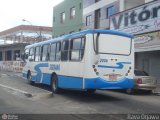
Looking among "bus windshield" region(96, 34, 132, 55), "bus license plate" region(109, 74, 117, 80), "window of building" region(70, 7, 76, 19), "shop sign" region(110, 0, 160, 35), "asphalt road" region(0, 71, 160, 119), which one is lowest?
"asphalt road" region(0, 71, 160, 119)

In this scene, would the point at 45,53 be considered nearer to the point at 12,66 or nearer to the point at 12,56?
the point at 12,66

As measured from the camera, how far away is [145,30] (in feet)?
88.1

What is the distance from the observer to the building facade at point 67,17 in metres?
48.2

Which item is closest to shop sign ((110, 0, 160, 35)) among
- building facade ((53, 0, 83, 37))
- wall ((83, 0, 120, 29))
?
wall ((83, 0, 120, 29))

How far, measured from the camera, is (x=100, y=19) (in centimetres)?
4184

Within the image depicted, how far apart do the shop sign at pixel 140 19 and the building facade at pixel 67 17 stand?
1718 cm

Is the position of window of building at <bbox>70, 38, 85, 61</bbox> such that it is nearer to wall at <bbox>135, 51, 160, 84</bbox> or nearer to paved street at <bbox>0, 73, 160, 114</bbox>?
paved street at <bbox>0, 73, 160, 114</bbox>

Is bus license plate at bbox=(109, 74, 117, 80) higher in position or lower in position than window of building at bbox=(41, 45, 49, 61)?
lower

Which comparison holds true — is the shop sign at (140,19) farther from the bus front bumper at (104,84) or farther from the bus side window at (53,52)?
the bus front bumper at (104,84)

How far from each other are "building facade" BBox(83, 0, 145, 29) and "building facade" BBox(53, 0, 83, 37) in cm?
211

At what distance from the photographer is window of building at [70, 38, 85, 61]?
15.9 meters

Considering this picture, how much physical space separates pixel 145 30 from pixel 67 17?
86.5 feet

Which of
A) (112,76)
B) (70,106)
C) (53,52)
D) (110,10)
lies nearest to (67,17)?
(110,10)

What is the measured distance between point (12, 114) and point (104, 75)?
16.8 feet
